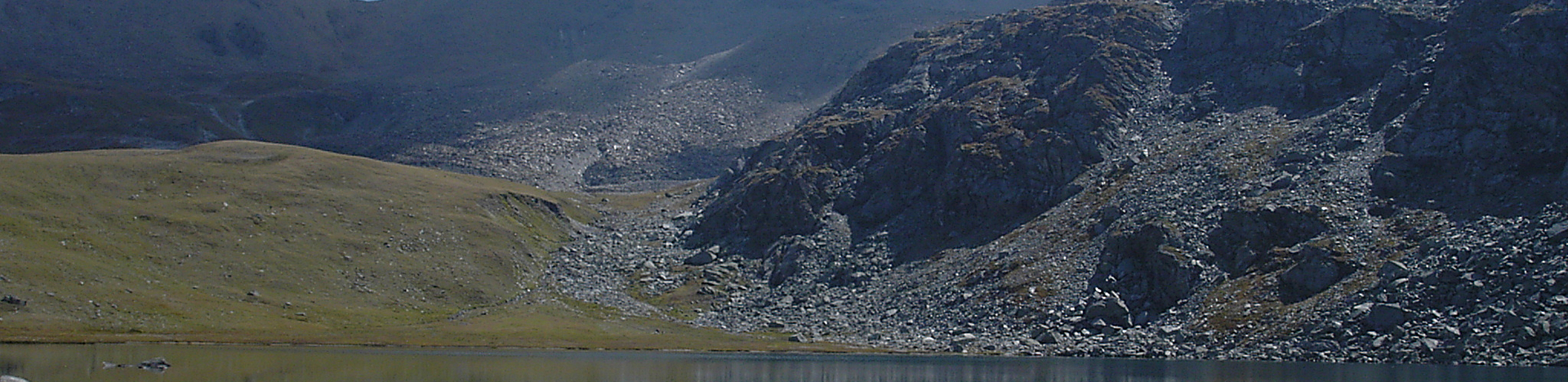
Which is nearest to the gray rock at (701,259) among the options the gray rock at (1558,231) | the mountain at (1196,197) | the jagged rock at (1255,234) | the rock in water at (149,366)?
the mountain at (1196,197)

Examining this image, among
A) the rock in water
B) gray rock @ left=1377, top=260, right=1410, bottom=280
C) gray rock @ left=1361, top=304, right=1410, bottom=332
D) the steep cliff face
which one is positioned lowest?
the rock in water

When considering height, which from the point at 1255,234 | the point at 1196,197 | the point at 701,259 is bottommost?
the point at 701,259

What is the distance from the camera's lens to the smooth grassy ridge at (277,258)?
108250mm

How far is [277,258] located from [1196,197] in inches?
3681

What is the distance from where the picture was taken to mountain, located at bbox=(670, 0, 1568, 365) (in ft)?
292

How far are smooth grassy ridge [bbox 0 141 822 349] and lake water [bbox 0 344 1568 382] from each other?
13501mm

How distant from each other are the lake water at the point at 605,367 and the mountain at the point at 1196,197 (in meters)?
6.67

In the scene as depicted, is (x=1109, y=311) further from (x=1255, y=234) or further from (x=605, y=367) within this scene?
(x=605, y=367)

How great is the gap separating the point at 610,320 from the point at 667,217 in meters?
48.0

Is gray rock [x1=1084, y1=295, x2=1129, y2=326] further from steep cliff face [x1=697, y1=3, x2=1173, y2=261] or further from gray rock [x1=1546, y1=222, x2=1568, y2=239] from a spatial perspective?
gray rock [x1=1546, y1=222, x2=1568, y2=239]

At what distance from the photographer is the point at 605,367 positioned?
269 ft

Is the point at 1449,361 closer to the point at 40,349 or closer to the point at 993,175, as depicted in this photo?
the point at 993,175

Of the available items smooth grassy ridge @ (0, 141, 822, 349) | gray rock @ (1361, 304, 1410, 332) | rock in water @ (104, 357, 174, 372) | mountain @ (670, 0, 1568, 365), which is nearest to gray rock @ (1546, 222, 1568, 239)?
mountain @ (670, 0, 1568, 365)

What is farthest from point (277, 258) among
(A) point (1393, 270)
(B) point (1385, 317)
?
(A) point (1393, 270)
